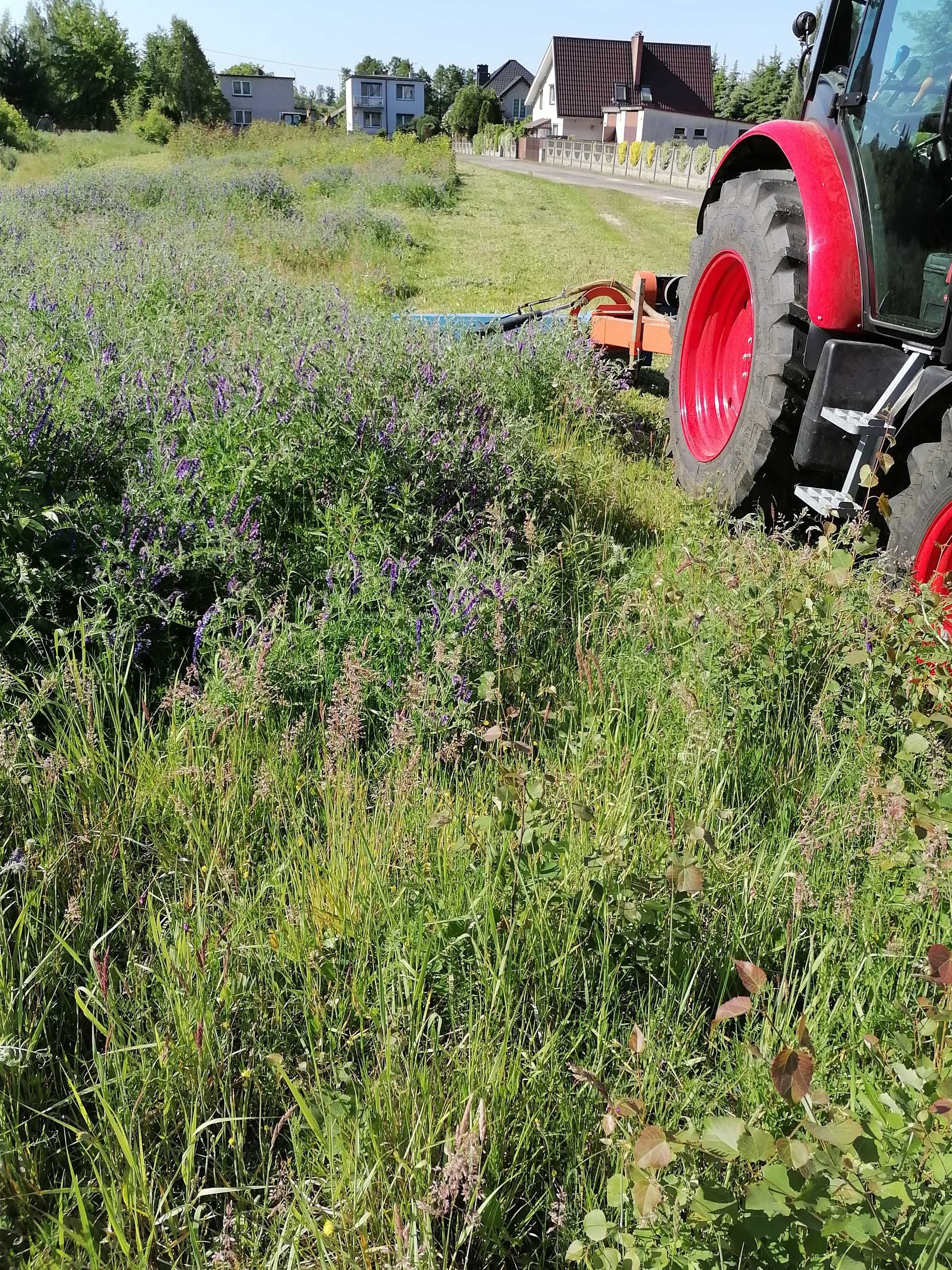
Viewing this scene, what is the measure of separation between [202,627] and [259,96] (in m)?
91.9

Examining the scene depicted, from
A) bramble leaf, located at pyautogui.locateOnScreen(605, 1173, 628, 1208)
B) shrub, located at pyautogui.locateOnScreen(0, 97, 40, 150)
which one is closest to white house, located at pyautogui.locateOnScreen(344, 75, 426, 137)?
shrub, located at pyautogui.locateOnScreen(0, 97, 40, 150)

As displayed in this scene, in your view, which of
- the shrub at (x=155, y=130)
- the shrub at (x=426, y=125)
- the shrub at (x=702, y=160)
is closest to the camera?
the shrub at (x=702, y=160)

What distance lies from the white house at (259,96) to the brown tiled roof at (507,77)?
26157 mm

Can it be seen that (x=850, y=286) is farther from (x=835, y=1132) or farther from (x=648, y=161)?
(x=648, y=161)

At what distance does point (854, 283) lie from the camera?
3.96 metres

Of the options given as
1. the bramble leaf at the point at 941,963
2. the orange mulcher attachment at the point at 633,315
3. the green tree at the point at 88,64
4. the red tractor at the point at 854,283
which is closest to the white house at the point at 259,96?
the green tree at the point at 88,64

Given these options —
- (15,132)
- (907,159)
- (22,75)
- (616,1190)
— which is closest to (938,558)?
(907,159)

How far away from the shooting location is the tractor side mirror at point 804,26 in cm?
486

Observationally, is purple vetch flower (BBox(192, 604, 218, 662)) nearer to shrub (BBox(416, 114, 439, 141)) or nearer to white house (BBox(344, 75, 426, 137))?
shrub (BBox(416, 114, 439, 141))

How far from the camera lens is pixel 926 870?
203 centimetres

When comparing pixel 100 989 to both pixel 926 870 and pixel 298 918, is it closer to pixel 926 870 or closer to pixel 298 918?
pixel 298 918

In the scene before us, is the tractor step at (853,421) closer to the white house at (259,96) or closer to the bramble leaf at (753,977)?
the bramble leaf at (753,977)

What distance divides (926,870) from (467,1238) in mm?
1186

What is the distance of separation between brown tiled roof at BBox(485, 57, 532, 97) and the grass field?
361 feet
